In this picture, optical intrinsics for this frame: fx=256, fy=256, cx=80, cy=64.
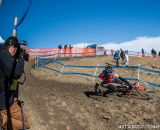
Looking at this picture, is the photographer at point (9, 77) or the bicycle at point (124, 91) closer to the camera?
the photographer at point (9, 77)

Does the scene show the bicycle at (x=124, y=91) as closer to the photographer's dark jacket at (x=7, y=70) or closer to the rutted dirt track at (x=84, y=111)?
the rutted dirt track at (x=84, y=111)

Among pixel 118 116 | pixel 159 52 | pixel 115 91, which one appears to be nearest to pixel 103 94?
pixel 115 91

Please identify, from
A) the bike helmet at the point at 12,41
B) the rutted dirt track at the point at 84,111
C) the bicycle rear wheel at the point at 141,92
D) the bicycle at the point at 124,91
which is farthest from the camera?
the bicycle at the point at 124,91

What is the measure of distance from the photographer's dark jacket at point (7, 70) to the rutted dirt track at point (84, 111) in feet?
14.0

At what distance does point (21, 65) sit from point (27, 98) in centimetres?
790

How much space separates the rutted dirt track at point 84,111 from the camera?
9.01m

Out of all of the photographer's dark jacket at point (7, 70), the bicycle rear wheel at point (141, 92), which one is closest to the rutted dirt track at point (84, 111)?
the bicycle rear wheel at point (141, 92)

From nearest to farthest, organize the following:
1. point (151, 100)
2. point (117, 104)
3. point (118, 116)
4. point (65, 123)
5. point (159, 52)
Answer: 1. point (65, 123)
2. point (118, 116)
3. point (117, 104)
4. point (151, 100)
5. point (159, 52)

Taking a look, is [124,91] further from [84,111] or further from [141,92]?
[84,111]

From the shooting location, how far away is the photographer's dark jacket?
153 inches

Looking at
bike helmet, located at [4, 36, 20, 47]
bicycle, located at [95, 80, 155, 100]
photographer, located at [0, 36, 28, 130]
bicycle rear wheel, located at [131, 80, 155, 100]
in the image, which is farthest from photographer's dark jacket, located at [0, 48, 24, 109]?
bicycle rear wheel, located at [131, 80, 155, 100]

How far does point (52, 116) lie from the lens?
31.0ft

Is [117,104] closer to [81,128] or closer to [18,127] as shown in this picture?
[81,128]

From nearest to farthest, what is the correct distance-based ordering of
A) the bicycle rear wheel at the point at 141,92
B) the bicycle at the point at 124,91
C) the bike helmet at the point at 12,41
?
the bike helmet at the point at 12,41
the bicycle rear wheel at the point at 141,92
the bicycle at the point at 124,91
